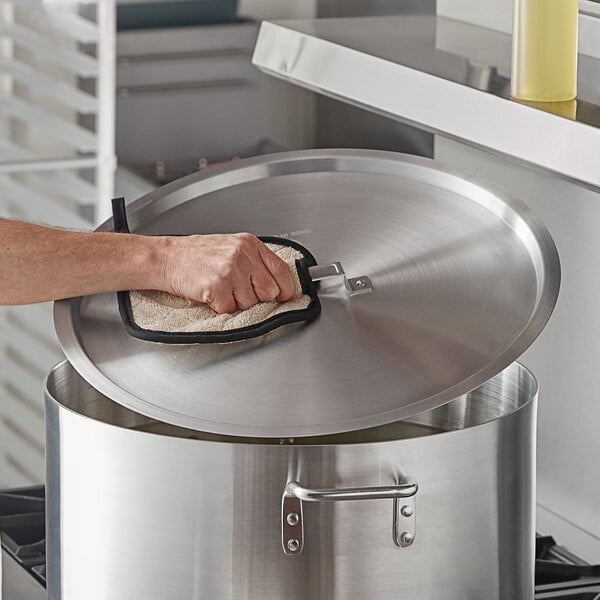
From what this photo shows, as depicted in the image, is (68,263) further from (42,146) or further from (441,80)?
(42,146)

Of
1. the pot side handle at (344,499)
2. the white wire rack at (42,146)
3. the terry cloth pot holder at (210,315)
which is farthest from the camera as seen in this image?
the white wire rack at (42,146)

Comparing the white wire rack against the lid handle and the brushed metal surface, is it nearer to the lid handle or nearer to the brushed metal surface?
the lid handle

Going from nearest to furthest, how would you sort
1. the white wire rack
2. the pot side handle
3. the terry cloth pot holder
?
1. the pot side handle
2. the terry cloth pot holder
3. the white wire rack

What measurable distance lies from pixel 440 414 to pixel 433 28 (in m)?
0.52

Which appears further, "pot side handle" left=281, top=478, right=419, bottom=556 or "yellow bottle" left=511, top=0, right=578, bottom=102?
"yellow bottle" left=511, top=0, right=578, bottom=102

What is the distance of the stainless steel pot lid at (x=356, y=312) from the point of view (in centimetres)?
88

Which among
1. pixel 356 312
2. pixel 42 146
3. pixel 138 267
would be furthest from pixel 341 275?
pixel 42 146

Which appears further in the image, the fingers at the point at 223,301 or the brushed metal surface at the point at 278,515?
the fingers at the point at 223,301

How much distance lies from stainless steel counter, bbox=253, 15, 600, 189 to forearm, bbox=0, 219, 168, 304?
0.30m

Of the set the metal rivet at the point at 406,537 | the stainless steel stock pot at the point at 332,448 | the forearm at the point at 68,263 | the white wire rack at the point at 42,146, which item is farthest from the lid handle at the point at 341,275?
the white wire rack at the point at 42,146

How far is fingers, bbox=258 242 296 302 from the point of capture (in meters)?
1.00

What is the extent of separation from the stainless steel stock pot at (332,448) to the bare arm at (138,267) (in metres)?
0.03

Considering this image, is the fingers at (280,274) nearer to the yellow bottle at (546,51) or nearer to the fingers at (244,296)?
the fingers at (244,296)

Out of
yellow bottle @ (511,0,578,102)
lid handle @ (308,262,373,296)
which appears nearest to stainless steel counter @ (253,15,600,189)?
yellow bottle @ (511,0,578,102)
